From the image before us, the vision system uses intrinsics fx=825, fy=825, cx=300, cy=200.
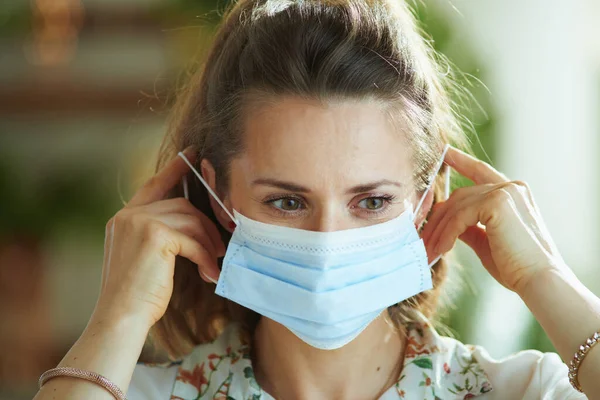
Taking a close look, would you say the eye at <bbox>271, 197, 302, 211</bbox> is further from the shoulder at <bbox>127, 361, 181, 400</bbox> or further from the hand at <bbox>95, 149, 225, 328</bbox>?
the shoulder at <bbox>127, 361, 181, 400</bbox>

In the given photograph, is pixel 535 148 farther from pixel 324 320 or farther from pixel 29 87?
pixel 29 87

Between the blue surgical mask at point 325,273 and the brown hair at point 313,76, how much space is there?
0.15m

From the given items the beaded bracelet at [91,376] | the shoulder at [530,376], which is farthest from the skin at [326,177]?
the beaded bracelet at [91,376]

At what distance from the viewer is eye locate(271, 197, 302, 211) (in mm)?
1573

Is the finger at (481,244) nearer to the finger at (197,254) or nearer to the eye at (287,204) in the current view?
the eye at (287,204)

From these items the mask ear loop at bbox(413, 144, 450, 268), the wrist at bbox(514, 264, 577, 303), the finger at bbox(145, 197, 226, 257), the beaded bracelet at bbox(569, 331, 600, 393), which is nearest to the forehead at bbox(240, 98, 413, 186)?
the mask ear loop at bbox(413, 144, 450, 268)

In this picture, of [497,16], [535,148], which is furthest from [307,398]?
[497,16]

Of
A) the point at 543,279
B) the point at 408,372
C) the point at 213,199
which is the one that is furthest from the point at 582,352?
the point at 213,199

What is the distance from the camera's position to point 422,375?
66.9 inches

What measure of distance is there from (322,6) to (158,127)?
6.11ft

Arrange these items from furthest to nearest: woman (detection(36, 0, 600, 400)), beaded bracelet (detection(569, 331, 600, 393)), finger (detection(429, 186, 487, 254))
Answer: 1. finger (detection(429, 186, 487, 254))
2. woman (detection(36, 0, 600, 400))
3. beaded bracelet (detection(569, 331, 600, 393))

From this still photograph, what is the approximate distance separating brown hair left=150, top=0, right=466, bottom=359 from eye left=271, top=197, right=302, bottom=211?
0.14 m

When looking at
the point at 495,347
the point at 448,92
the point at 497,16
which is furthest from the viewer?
the point at 497,16

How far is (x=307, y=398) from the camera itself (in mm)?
1729
